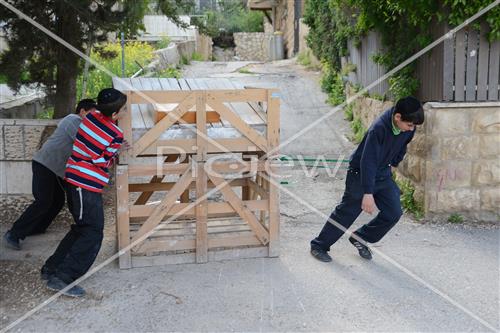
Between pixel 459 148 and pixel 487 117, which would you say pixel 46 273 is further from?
pixel 487 117

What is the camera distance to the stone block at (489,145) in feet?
20.4

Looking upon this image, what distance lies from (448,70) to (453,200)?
1.42 metres

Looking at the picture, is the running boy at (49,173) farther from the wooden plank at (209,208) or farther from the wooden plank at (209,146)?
the wooden plank at (209,208)

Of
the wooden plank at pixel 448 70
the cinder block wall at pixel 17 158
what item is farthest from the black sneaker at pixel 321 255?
the cinder block wall at pixel 17 158

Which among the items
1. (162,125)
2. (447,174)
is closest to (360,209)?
(447,174)

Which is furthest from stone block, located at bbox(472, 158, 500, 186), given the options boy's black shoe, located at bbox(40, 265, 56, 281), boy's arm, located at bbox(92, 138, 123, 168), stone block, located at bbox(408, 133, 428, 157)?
boy's black shoe, located at bbox(40, 265, 56, 281)

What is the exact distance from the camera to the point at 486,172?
6.27 metres

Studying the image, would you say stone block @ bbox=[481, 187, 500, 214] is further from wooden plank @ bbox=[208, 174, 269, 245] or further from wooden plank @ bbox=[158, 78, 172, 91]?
wooden plank @ bbox=[158, 78, 172, 91]

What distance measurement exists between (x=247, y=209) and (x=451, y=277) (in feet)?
6.08

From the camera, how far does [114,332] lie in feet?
12.8

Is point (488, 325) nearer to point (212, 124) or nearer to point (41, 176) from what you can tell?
point (212, 124)

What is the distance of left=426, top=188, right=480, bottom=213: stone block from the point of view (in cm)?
631

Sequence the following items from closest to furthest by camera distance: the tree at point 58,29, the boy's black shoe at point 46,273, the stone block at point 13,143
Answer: the boy's black shoe at point 46,273 → the tree at point 58,29 → the stone block at point 13,143

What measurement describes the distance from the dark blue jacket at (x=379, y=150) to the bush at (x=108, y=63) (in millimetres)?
3807
